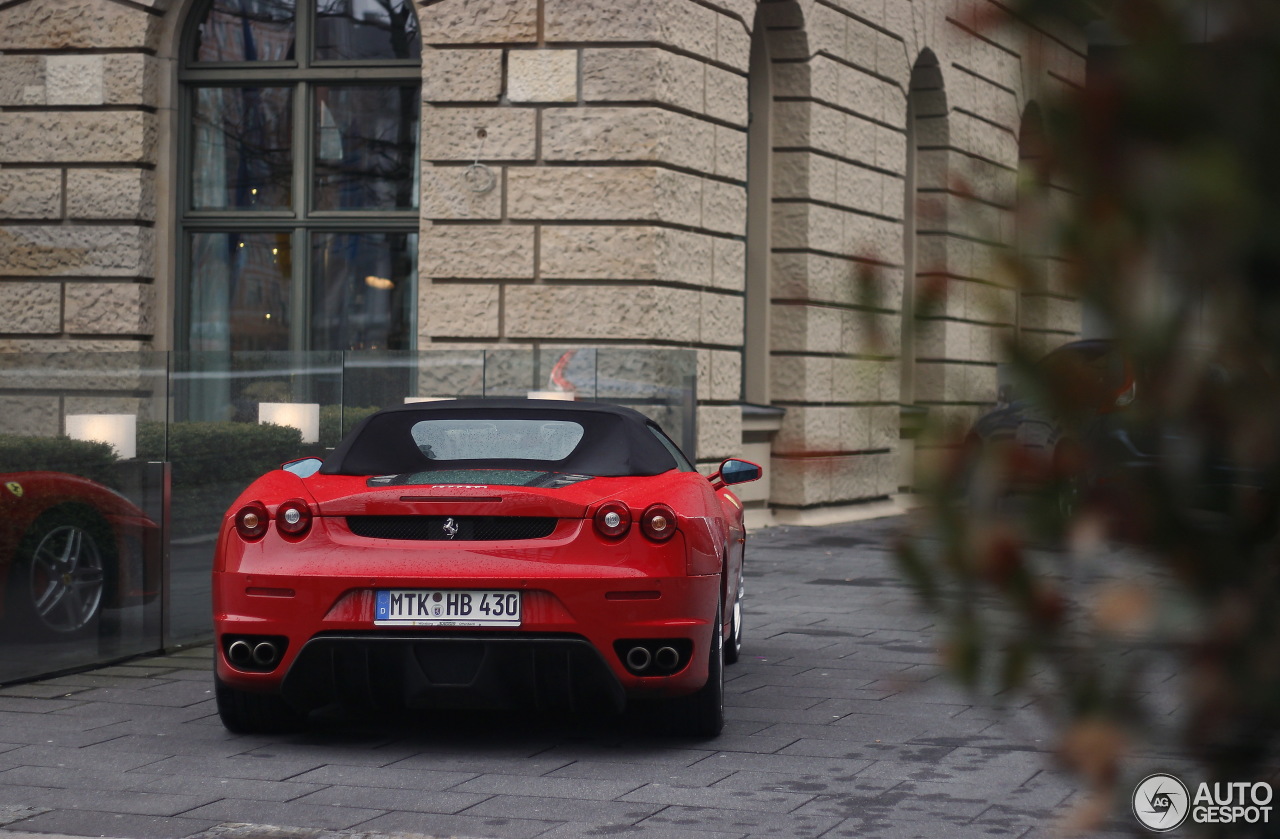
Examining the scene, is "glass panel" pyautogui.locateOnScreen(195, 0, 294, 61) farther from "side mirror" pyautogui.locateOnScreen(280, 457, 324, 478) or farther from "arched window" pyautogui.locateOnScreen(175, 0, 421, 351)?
"side mirror" pyautogui.locateOnScreen(280, 457, 324, 478)

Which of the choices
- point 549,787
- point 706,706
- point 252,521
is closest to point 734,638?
point 706,706

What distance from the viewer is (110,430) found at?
322 inches

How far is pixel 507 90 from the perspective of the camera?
44.1ft

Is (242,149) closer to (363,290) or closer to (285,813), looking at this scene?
(363,290)

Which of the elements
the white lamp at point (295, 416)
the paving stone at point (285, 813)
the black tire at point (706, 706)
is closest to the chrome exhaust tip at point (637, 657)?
the black tire at point (706, 706)

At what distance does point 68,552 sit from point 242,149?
24.7 ft

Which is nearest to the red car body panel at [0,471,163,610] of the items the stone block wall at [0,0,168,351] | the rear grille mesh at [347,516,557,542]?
the rear grille mesh at [347,516,557,542]

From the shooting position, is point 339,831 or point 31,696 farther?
point 31,696

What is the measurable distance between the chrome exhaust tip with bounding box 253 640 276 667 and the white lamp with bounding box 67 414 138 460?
231cm

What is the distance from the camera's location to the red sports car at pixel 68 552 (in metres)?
7.37

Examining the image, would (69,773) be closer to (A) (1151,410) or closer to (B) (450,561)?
(B) (450,561)

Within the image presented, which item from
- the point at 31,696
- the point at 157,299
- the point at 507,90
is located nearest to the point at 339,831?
the point at 31,696

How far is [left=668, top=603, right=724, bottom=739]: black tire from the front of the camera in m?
6.30

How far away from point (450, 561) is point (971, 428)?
14.8ft
